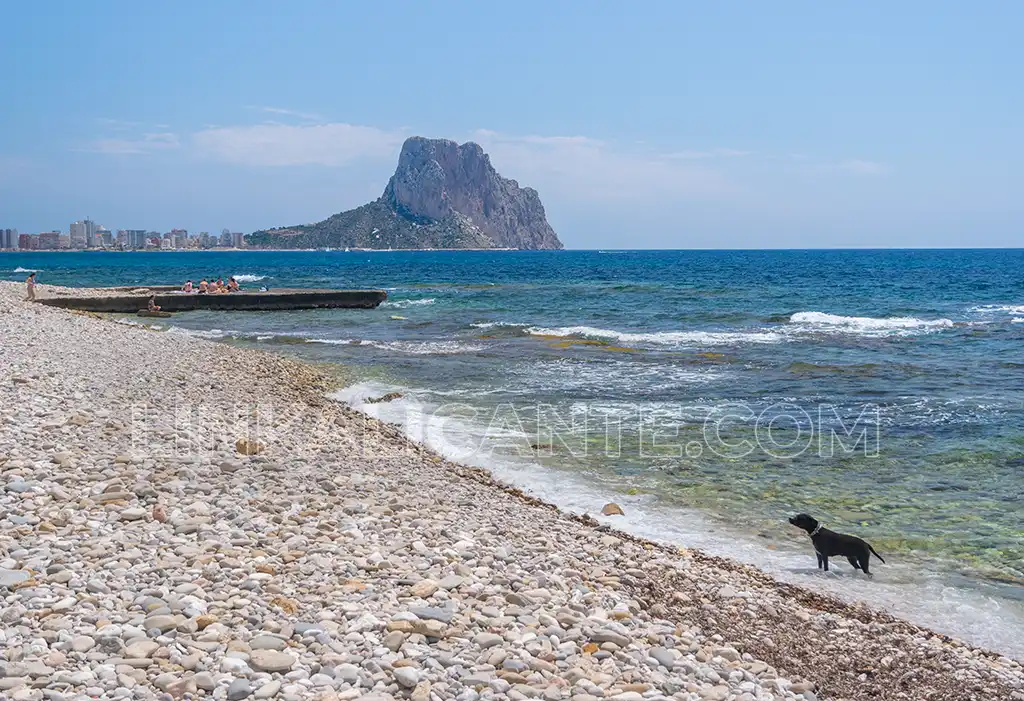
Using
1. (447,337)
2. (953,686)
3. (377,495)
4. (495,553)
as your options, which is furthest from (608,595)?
(447,337)

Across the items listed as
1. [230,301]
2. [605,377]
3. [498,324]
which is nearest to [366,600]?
[605,377]

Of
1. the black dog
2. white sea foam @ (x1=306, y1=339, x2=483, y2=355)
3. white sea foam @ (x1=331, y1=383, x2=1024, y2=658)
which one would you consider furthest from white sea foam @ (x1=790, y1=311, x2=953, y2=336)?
the black dog

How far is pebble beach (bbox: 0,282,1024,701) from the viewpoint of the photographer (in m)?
4.33

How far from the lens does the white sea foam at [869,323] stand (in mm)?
28781

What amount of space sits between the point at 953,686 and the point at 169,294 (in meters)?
34.2

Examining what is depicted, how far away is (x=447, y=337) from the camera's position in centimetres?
2647

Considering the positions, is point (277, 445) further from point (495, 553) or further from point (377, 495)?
point (495, 553)

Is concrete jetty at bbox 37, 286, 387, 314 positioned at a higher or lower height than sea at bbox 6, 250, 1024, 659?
higher

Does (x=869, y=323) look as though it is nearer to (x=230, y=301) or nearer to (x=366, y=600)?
(x=230, y=301)

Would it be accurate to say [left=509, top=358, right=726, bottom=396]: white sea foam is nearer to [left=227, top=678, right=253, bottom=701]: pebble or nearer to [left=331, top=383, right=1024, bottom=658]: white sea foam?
[left=331, top=383, right=1024, bottom=658]: white sea foam

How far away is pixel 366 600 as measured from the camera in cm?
520

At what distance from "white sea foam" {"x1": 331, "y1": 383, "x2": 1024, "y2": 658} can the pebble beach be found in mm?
407

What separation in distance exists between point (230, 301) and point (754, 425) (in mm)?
26798

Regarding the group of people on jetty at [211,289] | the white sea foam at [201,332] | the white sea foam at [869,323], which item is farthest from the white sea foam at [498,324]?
the group of people on jetty at [211,289]
